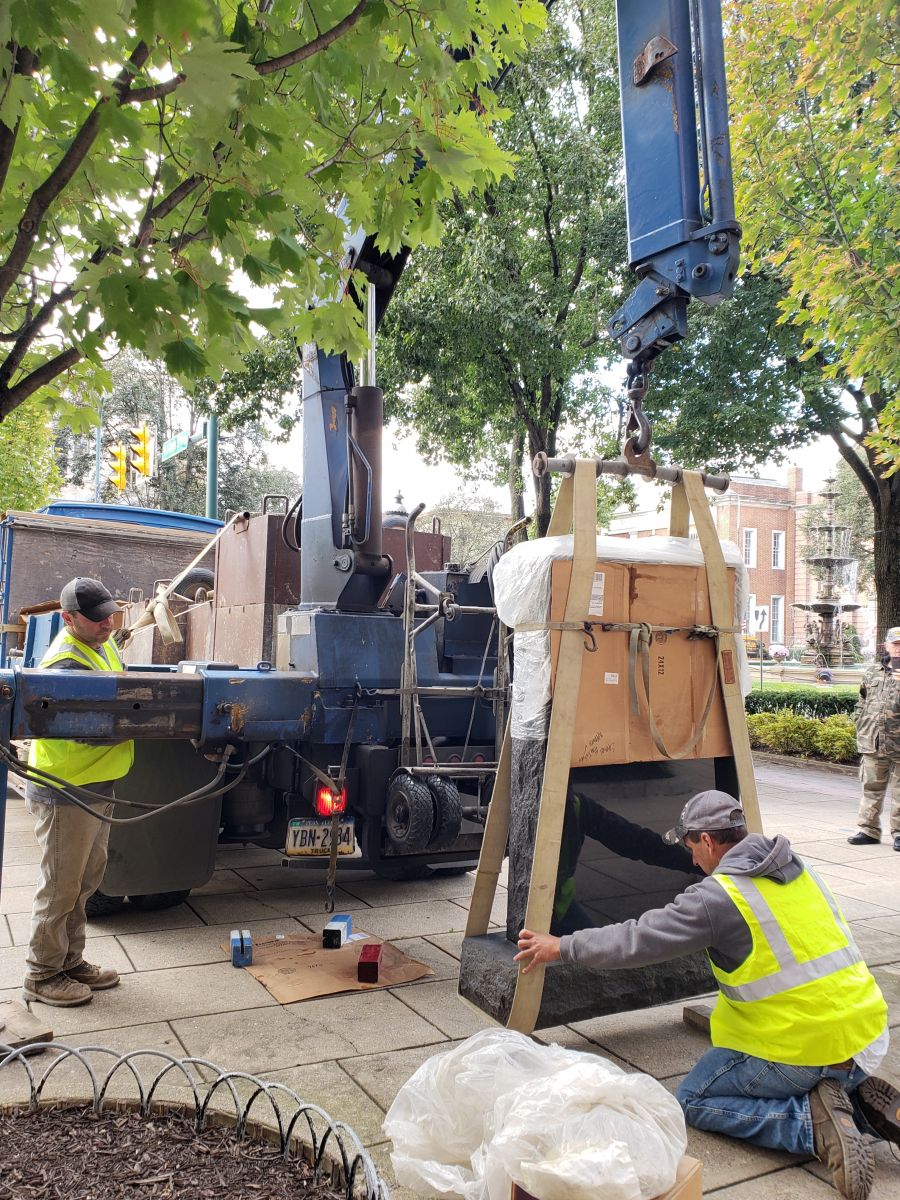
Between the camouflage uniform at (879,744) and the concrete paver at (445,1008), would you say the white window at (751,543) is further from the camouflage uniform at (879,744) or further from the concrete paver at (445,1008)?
the concrete paver at (445,1008)

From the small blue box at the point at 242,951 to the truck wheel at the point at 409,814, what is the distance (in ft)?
2.98

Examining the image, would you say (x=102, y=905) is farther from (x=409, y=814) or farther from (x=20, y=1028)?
(x=409, y=814)

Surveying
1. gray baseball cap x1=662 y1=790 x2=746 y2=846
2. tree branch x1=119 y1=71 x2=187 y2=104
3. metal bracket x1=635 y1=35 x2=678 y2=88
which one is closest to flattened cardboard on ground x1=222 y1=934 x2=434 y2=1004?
gray baseball cap x1=662 y1=790 x2=746 y2=846

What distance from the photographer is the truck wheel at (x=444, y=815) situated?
199 inches

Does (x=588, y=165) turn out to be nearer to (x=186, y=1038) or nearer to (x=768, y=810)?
(x=768, y=810)

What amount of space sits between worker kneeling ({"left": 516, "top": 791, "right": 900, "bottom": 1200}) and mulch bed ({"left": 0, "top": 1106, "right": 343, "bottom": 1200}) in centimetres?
112

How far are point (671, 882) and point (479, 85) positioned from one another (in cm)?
318

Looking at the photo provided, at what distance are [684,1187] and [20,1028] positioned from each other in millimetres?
2653

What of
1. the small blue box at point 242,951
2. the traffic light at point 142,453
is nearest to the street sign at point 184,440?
the traffic light at point 142,453

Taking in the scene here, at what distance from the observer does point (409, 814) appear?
5004mm

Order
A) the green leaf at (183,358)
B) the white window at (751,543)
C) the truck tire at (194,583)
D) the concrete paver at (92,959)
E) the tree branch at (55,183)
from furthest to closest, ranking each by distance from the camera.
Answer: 1. the white window at (751,543)
2. the truck tire at (194,583)
3. the concrete paver at (92,959)
4. the green leaf at (183,358)
5. the tree branch at (55,183)

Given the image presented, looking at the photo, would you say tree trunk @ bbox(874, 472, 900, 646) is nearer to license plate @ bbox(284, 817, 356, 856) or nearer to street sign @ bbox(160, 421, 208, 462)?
license plate @ bbox(284, 817, 356, 856)

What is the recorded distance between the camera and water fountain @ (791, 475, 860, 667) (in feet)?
130

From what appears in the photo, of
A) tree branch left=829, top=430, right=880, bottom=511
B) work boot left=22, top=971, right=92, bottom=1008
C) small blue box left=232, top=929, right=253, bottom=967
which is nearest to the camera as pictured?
work boot left=22, top=971, right=92, bottom=1008
